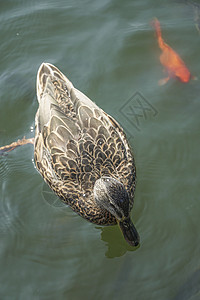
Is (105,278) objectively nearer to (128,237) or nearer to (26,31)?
(128,237)

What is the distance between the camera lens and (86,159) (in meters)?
5.41

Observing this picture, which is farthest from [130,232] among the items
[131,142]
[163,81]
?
[163,81]

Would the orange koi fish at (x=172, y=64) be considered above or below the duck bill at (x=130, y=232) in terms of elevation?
above

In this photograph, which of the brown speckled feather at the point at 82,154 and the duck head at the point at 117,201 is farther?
the brown speckled feather at the point at 82,154

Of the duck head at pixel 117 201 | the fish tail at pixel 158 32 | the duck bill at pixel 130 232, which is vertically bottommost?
the duck bill at pixel 130 232

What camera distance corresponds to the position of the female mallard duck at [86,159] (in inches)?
214

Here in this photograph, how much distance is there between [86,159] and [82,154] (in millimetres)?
85

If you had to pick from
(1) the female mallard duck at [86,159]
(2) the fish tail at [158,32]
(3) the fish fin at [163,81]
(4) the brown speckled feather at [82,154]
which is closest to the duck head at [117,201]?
(1) the female mallard duck at [86,159]

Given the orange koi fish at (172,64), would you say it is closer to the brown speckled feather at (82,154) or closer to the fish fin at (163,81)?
the fish fin at (163,81)

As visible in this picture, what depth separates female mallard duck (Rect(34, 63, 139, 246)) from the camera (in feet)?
17.8

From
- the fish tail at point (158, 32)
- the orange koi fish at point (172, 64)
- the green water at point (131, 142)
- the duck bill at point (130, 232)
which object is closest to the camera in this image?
the duck bill at point (130, 232)

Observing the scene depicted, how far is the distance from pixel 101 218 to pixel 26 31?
421cm

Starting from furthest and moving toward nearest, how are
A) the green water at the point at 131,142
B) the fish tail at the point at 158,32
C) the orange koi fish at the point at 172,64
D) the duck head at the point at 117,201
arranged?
the fish tail at the point at 158,32 → the orange koi fish at the point at 172,64 → the green water at the point at 131,142 → the duck head at the point at 117,201

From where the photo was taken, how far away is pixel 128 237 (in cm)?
524
